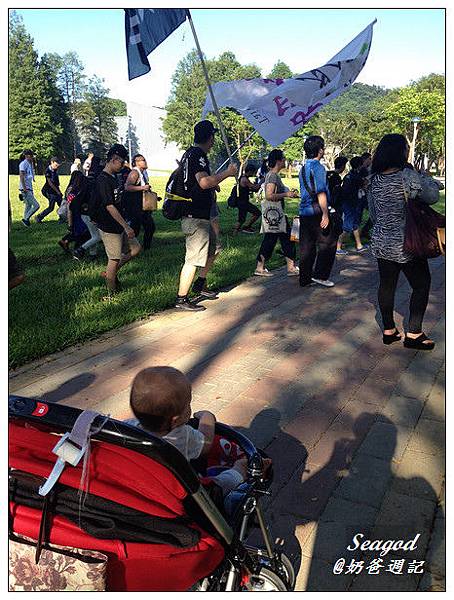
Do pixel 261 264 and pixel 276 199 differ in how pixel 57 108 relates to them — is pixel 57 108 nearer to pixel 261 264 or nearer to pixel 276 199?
pixel 261 264

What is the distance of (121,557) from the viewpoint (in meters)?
1.69

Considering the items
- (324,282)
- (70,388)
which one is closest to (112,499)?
(70,388)

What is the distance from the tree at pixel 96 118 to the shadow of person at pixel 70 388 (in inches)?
2964

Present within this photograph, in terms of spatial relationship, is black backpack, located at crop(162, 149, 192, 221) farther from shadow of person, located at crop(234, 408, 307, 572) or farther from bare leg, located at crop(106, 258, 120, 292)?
shadow of person, located at crop(234, 408, 307, 572)

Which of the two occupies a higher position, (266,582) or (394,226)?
(394,226)

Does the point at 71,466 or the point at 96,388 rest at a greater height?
the point at 71,466

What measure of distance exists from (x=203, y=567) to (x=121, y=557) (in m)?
0.28

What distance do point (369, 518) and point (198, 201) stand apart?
4.12m

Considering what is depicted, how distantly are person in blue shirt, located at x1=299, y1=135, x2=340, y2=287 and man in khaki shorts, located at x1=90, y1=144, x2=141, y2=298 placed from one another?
225 cm

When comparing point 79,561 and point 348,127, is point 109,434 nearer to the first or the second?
point 79,561

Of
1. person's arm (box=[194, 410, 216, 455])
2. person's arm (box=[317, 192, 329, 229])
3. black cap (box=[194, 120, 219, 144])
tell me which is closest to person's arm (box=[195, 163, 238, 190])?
black cap (box=[194, 120, 219, 144])

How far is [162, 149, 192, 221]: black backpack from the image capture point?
19.7 feet

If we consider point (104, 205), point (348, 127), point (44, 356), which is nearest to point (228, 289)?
point (104, 205)

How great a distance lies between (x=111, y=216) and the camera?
6363mm
